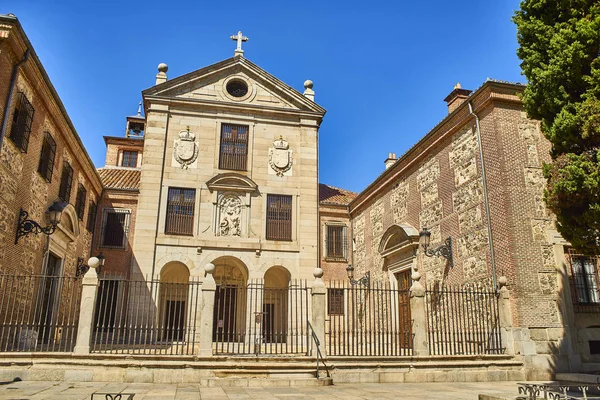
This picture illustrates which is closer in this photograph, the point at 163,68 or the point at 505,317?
the point at 505,317

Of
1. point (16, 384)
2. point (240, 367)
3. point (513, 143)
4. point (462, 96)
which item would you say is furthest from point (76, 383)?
point (462, 96)

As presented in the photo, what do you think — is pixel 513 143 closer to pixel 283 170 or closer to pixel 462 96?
pixel 462 96

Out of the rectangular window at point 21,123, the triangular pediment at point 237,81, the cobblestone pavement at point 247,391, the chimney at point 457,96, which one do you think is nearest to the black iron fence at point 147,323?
the cobblestone pavement at point 247,391

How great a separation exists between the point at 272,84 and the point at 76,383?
14962 millimetres

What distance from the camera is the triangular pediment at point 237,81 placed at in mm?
20047

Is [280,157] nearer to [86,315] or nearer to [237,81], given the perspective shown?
[237,81]

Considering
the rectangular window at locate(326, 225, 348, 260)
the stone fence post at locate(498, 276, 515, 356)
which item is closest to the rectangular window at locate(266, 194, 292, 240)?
the rectangular window at locate(326, 225, 348, 260)

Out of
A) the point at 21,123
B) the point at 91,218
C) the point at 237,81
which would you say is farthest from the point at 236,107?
the point at 21,123

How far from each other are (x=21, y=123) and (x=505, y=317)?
12641 millimetres

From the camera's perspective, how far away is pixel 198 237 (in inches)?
729

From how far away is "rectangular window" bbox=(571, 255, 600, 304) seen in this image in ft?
38.2

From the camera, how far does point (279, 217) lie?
19469 mm

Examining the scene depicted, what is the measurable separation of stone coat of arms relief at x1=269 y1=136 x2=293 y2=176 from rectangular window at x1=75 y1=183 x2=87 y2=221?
737cm

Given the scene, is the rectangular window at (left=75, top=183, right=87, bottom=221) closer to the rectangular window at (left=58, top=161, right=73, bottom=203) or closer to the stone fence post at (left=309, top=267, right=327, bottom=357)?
the rectangular window at (left=58, top=161, right=73, bottom=203)
